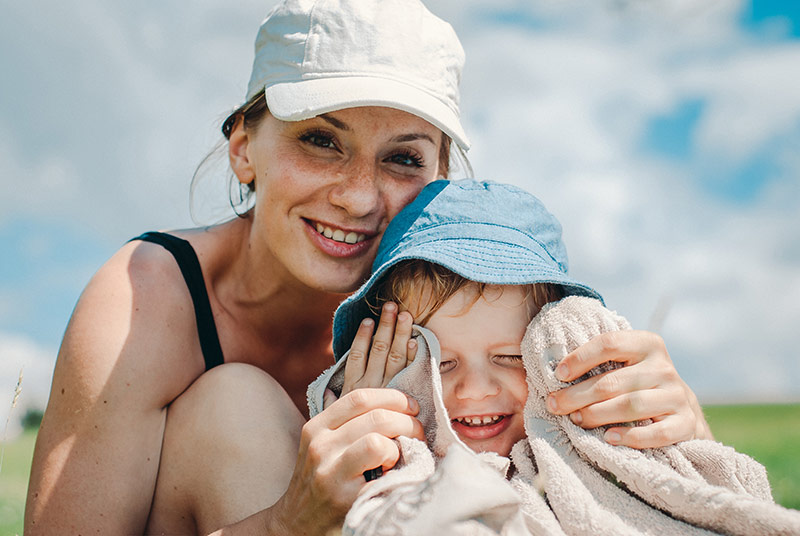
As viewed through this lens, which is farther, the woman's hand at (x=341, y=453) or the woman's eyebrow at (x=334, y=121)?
the woman's eyebrow at (x=334, y=121)

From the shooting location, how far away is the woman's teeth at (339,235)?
124 inches

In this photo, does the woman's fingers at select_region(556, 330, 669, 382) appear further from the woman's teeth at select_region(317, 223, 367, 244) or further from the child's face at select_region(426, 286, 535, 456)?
the woman's teeth at select_region(317, 223, 367, 244)

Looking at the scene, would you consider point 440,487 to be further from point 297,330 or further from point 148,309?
point 297,330

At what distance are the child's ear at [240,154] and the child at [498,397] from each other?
95 cm

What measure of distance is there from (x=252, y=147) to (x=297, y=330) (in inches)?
40.4

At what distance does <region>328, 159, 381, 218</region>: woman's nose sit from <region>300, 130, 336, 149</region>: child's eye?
0.14m

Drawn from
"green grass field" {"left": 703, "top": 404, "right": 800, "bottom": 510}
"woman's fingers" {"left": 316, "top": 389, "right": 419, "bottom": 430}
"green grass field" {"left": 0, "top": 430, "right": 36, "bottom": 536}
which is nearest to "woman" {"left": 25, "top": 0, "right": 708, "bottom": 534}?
"woman's fingers" {"left": 316, "top": 389, "right": 419, "bottom": 430}

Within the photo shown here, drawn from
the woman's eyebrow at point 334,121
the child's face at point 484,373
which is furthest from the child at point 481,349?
the woman's eyebrow at point 334,121

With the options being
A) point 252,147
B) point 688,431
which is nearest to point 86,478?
point 252,147

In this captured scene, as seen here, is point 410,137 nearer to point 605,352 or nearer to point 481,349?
point 481,349

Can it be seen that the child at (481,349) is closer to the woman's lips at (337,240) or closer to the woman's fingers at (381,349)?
the woman's fingers at (381,349)

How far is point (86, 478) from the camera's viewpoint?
273 cm

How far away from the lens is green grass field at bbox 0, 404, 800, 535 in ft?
16.8

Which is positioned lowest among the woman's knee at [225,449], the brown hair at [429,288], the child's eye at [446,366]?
the woman's knee at [225,449]
